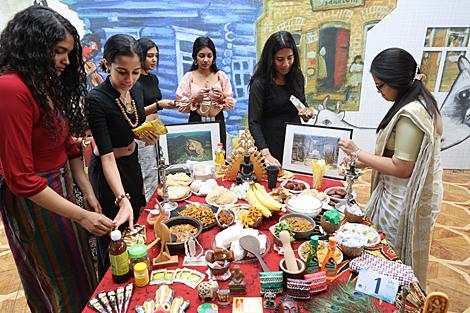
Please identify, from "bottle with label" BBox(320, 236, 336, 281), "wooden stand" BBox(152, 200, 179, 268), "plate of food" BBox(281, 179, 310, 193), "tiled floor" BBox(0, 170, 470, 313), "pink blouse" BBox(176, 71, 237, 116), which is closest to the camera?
"bottle with label" BBox(320, 236, 336, 281)

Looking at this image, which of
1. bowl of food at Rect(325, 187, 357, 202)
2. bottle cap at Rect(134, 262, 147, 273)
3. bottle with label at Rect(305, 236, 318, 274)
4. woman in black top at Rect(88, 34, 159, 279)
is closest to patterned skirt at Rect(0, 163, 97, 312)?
woman in black top at Rect(88, 34, 159, 279)

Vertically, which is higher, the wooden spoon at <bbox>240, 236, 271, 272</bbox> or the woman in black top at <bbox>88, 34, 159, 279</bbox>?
the woman in black top at <bbox>88, 34, 159, 279</bbox>

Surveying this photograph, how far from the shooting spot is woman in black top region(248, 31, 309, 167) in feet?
9.43

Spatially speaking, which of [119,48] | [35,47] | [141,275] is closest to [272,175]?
[141,275]

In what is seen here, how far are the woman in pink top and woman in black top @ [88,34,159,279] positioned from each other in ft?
3.80

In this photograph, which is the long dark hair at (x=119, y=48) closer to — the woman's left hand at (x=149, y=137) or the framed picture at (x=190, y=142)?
the woman's left hand at (x=149, y=137)

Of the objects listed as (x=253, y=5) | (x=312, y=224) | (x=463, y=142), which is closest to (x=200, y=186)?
(x=312, y=224)

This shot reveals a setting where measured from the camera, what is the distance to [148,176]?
12.7 ft

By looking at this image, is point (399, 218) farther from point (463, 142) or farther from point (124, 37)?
point (463, 142)

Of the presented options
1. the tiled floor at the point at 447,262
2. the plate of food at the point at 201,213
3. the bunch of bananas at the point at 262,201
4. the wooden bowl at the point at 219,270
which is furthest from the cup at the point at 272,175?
the tiled floor at the point at 447,262

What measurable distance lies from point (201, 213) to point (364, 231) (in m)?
1.05

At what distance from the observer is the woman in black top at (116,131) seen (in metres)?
1.94

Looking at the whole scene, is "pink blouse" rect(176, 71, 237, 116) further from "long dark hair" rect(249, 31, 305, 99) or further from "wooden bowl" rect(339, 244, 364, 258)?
"wooden bowl" rect(339, 244, 364, 258)

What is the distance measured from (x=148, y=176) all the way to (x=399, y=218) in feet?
9.90
